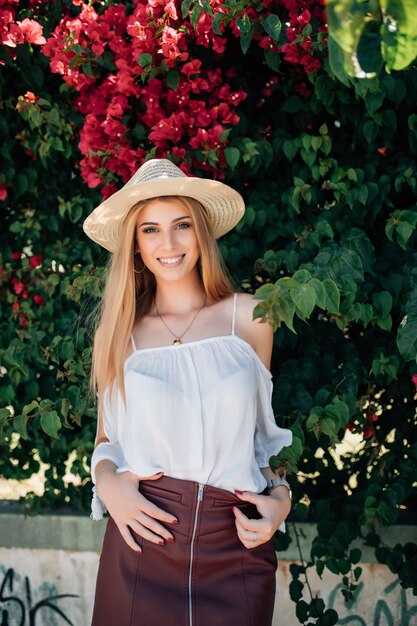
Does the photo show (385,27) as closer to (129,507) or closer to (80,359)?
(129,507)

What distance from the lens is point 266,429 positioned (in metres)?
2.43

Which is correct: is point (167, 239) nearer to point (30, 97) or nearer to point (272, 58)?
point (272, 58)

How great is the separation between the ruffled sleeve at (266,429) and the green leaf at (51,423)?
64cm

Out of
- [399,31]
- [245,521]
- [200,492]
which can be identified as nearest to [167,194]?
[200,492]

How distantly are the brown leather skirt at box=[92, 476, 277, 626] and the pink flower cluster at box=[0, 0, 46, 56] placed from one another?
5.32 ft

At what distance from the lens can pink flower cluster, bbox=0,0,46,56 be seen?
2.69 meters

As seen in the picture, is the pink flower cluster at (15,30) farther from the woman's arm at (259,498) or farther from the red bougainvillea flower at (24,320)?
the woman's arm at (259,498)

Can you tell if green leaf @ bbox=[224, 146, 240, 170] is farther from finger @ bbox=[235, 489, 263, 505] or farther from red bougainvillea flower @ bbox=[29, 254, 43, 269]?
finger @ bbox=[235, 489, 263, 505]

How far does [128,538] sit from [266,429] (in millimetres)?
548

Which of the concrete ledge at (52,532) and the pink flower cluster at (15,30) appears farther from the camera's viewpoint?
the concrete ledge at (52,532)

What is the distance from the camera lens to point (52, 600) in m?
3.46

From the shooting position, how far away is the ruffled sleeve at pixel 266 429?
2385 millimetres

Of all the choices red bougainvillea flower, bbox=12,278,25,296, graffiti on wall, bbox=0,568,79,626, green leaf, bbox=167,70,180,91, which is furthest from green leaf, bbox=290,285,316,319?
graffiti on wall, bbox=0,568,79,626

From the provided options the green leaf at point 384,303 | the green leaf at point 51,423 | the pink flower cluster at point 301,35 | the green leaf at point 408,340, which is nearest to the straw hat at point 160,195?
the pink flower cluster at point 301,35
